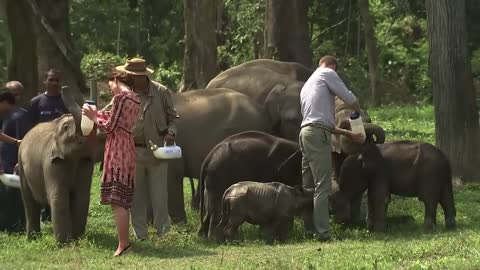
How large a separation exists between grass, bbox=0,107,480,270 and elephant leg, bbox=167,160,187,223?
0.58 feet

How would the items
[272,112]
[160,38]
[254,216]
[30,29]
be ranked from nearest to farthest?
[254,216], [272,112], [30,29], [160,38]

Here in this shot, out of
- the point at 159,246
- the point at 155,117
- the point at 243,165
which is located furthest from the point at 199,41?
the point at 159,246

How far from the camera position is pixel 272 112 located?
1545cm

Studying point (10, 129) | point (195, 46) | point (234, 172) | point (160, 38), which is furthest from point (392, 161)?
point (160, 38)

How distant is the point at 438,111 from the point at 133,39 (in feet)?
125

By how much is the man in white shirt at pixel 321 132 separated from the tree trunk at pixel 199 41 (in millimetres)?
10170

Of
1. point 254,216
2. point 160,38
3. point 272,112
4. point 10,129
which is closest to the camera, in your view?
point 254,216

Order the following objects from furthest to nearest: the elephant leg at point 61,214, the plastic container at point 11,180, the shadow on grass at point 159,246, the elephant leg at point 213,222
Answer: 1. the plastic container at point 11,180
2. the elephant leg at point 213,222
3. the elephant leg at point 61,214
4. the shadow on grass at point 159,246

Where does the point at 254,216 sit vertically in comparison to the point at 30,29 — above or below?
below

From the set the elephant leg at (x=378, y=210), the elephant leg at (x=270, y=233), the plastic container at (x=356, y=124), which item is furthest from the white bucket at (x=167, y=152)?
the elephant leg at (x=378, y=210)

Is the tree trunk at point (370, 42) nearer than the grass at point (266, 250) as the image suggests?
No

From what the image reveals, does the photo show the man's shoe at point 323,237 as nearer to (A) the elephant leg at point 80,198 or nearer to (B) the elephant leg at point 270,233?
(B) the elephant leg at point 270,233

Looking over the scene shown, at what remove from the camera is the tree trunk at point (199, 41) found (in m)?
22.8

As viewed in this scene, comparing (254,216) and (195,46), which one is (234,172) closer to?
(254,216)
